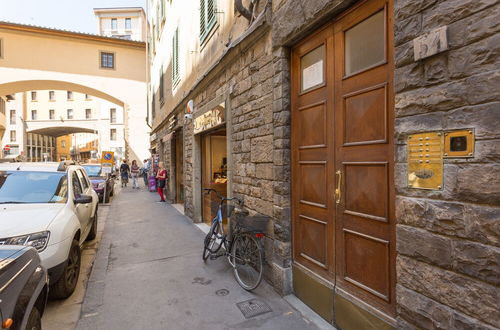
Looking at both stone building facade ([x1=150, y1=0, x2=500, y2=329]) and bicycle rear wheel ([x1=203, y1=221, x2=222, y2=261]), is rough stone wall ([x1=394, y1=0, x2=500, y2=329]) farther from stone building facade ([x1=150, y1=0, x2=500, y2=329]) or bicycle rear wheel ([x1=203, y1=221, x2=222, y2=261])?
bicycle rear wheel ([x1=203, y1=221, x2=222, y2=261])

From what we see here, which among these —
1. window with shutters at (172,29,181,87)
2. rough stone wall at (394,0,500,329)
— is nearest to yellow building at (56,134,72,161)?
window with shutters at (172,29,181,87)

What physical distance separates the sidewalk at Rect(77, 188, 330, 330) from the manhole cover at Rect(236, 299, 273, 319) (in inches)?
2.4

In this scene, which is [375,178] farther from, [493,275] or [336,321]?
[336,321]

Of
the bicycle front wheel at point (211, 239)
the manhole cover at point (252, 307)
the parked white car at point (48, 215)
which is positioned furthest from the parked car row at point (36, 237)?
the manhole cover at point (252, 307)

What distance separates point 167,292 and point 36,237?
1690 mm

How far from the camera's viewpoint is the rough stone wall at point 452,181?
1.73m

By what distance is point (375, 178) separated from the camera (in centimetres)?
268

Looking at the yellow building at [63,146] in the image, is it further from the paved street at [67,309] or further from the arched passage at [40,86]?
the paved street at [67,309]

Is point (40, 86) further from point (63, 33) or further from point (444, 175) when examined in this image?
point (444, 175)

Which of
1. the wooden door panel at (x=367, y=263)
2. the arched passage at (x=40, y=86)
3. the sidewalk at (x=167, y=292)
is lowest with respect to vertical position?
the sidewalk at (x=167, y=292)

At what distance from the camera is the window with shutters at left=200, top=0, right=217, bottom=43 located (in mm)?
6457

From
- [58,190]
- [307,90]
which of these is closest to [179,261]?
[58,190]

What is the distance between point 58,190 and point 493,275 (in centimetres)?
516

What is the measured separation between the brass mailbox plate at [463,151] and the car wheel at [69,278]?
411 centimetres
